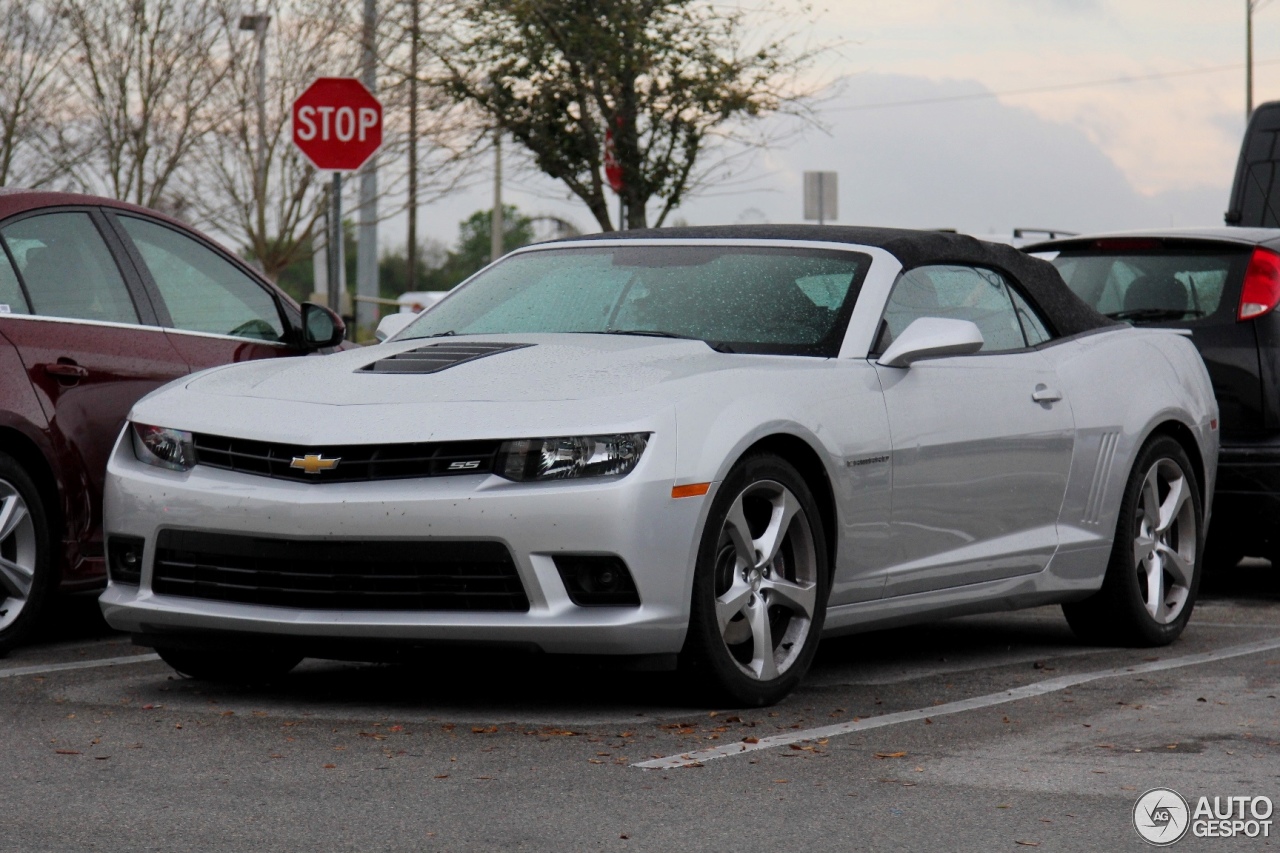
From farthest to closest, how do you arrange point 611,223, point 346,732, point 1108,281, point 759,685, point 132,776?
1. point 611,223
2. point 1108,281
3. point 759,685
4. point 346,732
5. point 132,776

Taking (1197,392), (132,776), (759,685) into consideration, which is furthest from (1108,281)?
(132,776)

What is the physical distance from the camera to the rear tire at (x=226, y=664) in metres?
6.15

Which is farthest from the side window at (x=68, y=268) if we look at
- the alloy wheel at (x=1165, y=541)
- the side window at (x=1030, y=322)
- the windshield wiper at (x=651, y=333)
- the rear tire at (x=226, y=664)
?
the alloy wheel at (x=1165, y=541)

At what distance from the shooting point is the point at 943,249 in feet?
22.9

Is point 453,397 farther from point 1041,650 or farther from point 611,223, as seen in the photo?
point 611,223

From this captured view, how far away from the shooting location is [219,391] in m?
5.94

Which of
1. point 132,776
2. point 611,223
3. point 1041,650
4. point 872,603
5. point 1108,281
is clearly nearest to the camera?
point 132,776

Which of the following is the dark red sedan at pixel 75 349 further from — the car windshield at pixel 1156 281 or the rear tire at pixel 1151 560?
the car windshield at pixel 1156 281

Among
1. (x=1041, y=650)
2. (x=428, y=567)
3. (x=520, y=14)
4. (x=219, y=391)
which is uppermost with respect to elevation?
(x=520, y=14)

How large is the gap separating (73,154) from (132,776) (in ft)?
51.0

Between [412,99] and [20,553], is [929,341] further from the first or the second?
[412,99]

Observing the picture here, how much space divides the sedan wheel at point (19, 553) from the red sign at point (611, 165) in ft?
43.5

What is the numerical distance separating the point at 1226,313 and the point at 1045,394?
233 cm

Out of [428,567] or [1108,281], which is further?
[1108,281]
